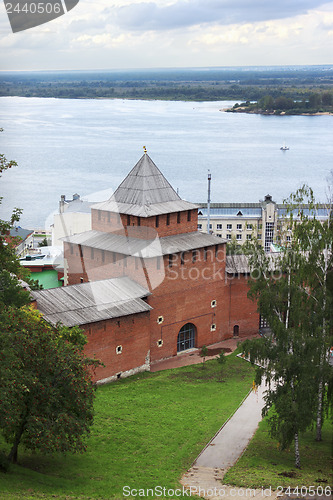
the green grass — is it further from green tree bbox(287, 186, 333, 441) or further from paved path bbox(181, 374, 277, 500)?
green tree bbox(287, 186, 333, 441)

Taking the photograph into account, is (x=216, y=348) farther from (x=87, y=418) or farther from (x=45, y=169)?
(x=45, y=169)

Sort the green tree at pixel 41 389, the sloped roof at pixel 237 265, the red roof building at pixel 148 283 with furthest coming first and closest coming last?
the sloped roof at pixel 237 265 → the red roof building at pixel 148 283 → the green tree at pixel 41 389

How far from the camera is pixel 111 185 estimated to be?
92062 millimetres

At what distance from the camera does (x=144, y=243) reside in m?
27.6

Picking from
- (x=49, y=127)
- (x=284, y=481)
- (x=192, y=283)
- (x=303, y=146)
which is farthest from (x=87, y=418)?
(x=49, y=127)

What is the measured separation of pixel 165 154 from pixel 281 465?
337ft

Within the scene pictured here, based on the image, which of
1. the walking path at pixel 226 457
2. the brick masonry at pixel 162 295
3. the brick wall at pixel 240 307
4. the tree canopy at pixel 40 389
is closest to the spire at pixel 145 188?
the brick masonry at pixel 162 295

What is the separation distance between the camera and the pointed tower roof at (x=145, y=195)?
2822cm

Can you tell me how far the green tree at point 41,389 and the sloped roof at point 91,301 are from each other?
7.50m

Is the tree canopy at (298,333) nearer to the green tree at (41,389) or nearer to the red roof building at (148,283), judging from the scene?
the green tree at (41,389)

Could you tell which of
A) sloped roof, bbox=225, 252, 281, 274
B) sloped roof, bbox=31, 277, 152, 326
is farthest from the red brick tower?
sloped roof, bbox=31, 277, 152, 326

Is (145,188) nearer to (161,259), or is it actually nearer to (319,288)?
(161,259)

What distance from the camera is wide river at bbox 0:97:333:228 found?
289ft

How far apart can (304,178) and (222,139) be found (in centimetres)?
4439
